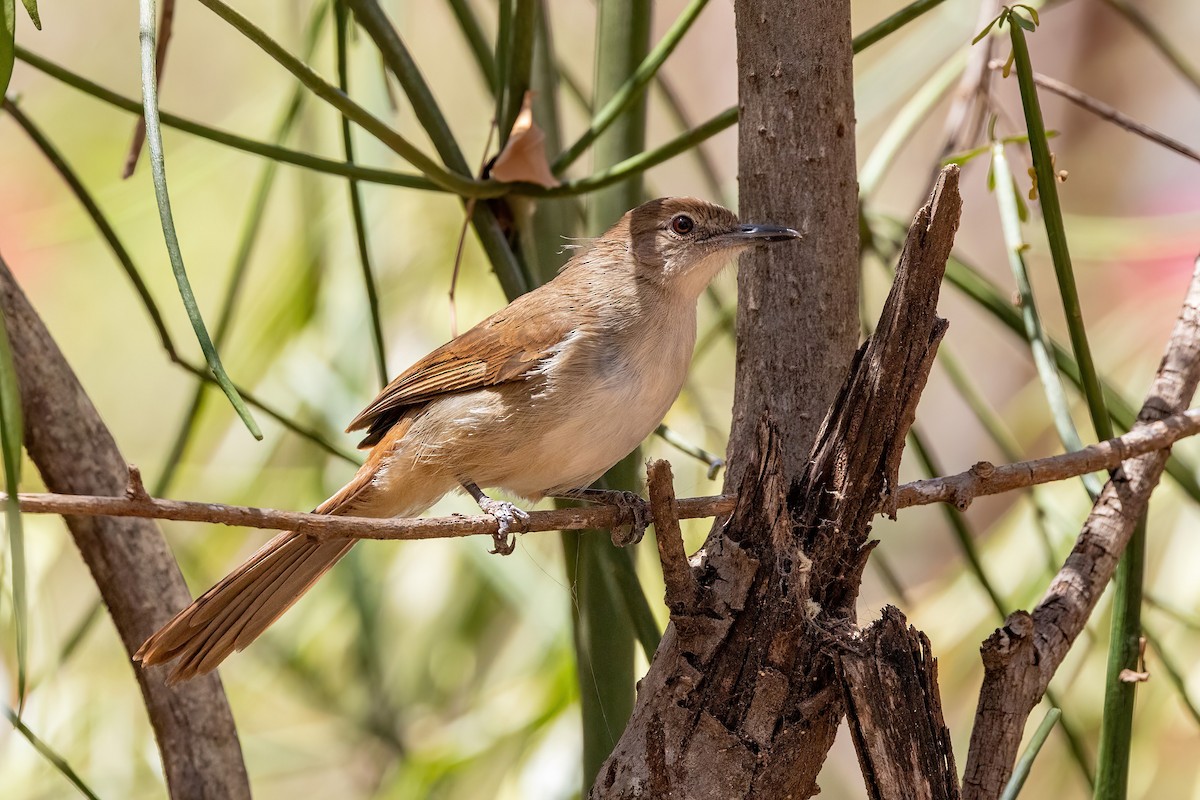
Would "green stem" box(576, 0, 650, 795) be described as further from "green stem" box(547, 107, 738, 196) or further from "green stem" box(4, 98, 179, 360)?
"green stem" box(4, 98, 179, 360)

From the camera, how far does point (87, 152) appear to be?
4.79m

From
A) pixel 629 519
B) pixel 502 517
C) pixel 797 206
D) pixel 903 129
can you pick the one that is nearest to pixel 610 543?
pixel 629 519

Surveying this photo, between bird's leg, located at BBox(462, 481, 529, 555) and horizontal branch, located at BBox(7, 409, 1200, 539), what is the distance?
0.28 ft

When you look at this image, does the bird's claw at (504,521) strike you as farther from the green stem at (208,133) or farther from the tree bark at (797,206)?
the green stem at (208,133)

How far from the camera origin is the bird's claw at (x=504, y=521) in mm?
1752

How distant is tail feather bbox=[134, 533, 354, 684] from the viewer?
199cm

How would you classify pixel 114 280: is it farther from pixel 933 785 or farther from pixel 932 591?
pixel 933 785

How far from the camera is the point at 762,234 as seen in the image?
1899mm

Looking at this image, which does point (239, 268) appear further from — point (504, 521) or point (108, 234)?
point (504, 521)

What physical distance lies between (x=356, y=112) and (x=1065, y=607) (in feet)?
4.22

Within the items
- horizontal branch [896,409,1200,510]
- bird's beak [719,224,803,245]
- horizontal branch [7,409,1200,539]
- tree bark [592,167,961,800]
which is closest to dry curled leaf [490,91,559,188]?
bird's beak [719,224,803,245]

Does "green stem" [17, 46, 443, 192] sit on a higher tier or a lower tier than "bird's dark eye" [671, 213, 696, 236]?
lower

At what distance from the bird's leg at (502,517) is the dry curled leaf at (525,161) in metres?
0.59

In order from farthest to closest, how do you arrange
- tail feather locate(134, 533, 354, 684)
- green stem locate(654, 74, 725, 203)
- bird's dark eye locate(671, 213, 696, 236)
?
green stem locate(654, 74, 725, 203) → bird's dark eye locate(671, 213, 696, 236) → tail feather locate(134, 533, 354, 684)
